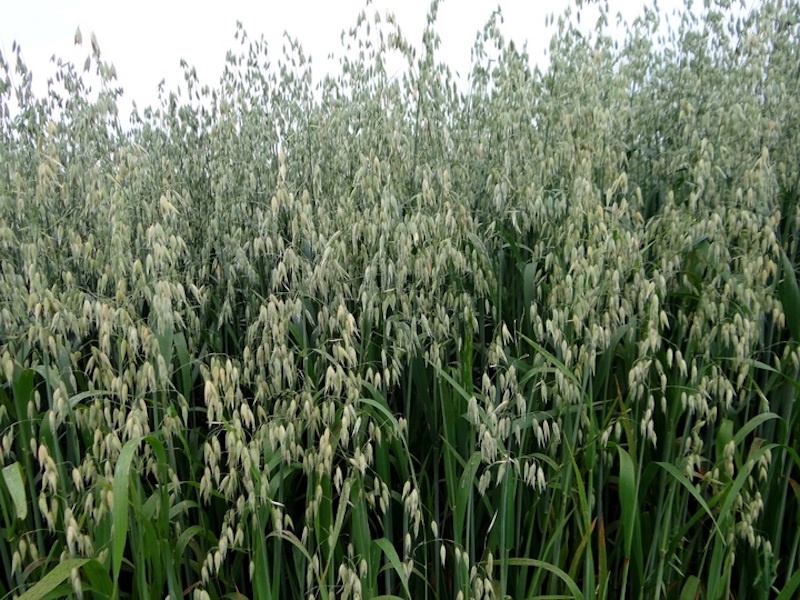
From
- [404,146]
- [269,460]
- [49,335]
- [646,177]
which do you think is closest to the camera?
[49,335]

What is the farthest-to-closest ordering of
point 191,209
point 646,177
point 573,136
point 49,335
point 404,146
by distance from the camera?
point 646,177
point 191,209
point 573,136
point 404,146
point 49,335

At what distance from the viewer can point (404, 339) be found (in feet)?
8.27

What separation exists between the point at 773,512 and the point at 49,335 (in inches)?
114

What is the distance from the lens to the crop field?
235 centimetres

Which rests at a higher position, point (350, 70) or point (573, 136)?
point (350, 70)

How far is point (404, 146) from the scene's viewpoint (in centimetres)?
286

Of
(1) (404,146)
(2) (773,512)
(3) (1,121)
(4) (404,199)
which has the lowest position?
(2) (773,512)

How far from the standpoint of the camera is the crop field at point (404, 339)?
2350 mm

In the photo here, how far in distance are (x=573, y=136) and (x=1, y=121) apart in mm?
2225

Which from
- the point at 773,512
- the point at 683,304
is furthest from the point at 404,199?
the point at 773,512

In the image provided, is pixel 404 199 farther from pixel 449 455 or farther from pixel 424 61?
pixel 449 455

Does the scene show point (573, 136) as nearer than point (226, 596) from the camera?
No

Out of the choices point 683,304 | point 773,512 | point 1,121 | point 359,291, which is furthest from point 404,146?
point 773,512

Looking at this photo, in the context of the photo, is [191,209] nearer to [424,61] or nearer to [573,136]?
[424,61]
